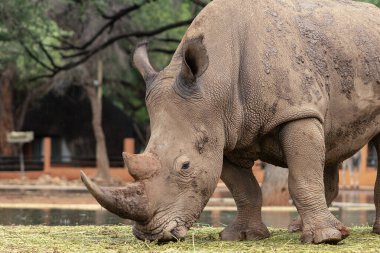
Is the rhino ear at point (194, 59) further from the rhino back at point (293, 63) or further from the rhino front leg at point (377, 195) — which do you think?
the rhino front leg at point (377, 195)

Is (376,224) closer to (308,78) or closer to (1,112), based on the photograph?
(308,78)

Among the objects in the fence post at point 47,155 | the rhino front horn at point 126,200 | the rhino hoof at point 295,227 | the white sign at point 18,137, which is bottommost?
the fence post at point 47,155

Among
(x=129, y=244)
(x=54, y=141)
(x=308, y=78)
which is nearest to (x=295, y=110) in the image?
(x=308, y=78)

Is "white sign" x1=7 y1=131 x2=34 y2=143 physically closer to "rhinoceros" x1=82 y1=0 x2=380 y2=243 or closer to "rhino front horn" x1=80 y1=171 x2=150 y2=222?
"rhinoceros" x1=82 y1=0 x2=380 y2=243

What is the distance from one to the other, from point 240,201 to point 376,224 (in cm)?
151

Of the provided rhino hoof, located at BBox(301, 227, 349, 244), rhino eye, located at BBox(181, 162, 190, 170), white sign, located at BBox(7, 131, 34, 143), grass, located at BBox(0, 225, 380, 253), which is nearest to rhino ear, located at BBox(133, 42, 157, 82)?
rhino eye, located at BBox(181, 162, 190, 170)

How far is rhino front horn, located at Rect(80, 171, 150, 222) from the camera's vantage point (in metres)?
7.57

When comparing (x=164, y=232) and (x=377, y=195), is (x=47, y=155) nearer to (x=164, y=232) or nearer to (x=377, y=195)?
(x=377, y=195)

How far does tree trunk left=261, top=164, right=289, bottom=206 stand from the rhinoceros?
10538 millimetres

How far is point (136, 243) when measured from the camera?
8.42m

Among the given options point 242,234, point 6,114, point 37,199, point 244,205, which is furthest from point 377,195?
point 6,114

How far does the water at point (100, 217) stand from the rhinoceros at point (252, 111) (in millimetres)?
5057

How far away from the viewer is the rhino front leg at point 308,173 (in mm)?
8539

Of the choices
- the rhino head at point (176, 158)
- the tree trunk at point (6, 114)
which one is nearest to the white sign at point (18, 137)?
the tree trunk at point (6, 114)
